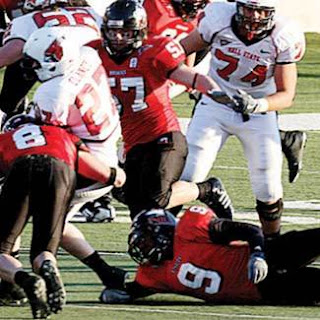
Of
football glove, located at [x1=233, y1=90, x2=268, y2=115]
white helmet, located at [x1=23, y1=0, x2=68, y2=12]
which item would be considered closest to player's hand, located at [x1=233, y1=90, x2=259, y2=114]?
football glove, located at [x1=233, y1=90, x2=268, y2=115]

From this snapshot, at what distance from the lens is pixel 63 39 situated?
689cm

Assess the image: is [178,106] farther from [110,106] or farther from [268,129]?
[110,106]

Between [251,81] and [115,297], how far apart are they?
69.0 inches

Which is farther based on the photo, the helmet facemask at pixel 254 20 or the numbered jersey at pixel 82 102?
the helmet facemask at pixel 254 20

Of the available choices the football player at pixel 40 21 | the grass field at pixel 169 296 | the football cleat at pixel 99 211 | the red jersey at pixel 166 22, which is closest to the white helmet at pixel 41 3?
the football player at pixel 40 21

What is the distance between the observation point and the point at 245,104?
298 inches

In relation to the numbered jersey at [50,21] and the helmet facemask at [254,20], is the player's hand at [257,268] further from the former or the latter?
the numbered jersey at [50,21]

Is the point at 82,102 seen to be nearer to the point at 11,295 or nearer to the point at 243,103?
the point at 11,295

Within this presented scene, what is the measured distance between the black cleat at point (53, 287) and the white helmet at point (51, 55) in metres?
0.88

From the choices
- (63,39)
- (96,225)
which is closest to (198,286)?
(63,39)

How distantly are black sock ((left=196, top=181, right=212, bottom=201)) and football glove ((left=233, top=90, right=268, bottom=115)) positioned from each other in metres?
0.94

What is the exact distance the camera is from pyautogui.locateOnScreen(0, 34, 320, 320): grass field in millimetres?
6777

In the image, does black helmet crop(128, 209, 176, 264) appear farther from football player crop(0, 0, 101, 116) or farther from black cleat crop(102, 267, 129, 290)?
football player crop(0, 0, 101, 116)

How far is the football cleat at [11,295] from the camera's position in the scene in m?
6.89
